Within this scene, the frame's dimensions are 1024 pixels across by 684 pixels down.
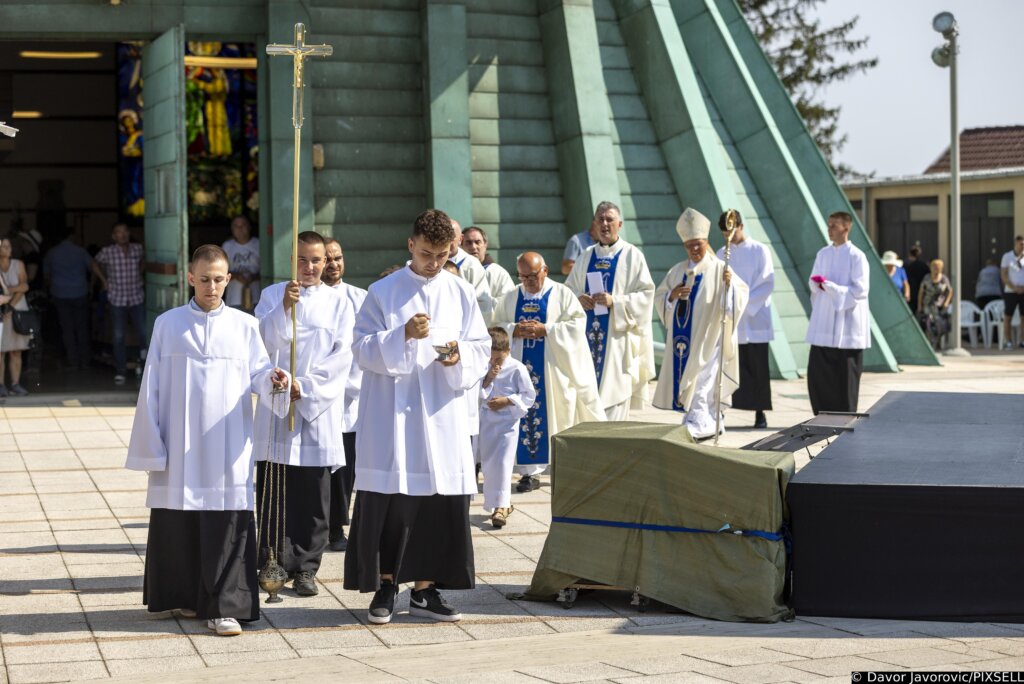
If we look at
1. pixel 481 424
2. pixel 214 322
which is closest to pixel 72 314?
pixel 481 424

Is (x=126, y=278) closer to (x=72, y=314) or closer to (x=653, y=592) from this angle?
(x=72, y=314)

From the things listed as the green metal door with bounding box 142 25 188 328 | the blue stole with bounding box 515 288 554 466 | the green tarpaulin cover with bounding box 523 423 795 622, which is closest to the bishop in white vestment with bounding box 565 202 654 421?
the blue stole with bounding box 515 288 554 466

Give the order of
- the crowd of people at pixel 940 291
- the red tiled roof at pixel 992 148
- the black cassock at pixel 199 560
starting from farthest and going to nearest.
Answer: the red tiled roof at pixel 992 148 → the crowd of people at pixel 940 291 → the black cassock at pixel 199 560

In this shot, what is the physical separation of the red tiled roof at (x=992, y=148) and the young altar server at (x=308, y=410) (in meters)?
33.0

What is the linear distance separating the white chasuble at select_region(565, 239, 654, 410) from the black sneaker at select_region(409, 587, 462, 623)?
15.3 feet

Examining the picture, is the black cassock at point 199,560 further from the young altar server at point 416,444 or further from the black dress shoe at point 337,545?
the black dress shoe at point 337,545

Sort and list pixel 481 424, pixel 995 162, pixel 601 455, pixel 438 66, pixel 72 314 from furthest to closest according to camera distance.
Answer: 1. pixel 995 162
2. pixel 72 314
3. pixel 438 66
4. pixel 481 424
5. pixel 601 455

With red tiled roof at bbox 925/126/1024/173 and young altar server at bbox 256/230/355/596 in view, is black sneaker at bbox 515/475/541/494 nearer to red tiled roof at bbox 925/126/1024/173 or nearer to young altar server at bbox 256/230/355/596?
young altar server at bbox 256/230/355/596

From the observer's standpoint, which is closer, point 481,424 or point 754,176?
point 481,424

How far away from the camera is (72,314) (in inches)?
736

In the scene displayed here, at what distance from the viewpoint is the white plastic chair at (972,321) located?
25125 millimetres

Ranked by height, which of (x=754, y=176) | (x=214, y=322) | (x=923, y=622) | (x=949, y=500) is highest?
(x=754, y=176)

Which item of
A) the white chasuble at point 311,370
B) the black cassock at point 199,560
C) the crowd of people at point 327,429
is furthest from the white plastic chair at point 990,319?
the black cassock at point 199,560

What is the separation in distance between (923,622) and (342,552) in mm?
3332
